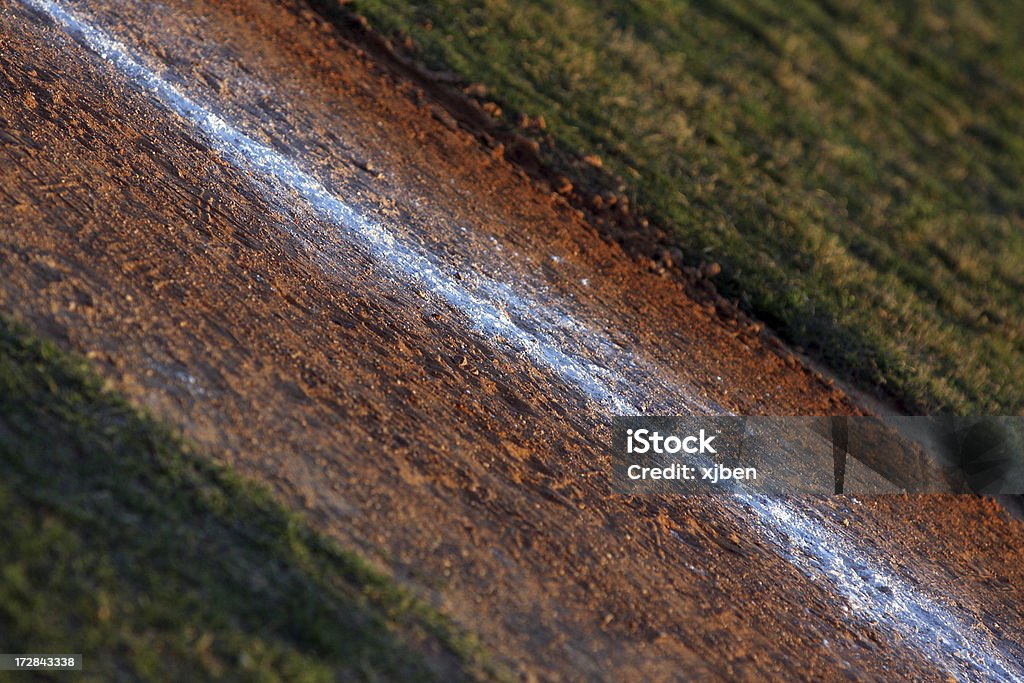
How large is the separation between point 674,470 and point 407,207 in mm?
2648

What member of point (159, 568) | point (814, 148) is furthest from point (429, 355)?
point (814, 148)

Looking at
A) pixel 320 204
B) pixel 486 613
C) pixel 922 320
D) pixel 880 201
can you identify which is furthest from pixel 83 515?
pixel 880 201

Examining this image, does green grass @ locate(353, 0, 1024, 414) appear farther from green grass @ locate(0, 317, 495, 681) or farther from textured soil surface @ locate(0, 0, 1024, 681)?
green grass @ locate(0, 317, 495, 681)

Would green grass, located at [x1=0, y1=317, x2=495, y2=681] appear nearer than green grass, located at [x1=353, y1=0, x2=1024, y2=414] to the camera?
Yes

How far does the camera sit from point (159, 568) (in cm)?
362

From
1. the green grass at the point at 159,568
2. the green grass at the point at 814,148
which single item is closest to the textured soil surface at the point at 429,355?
the green grass at the point at 159,568

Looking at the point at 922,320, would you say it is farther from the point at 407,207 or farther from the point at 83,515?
the point at 83,515

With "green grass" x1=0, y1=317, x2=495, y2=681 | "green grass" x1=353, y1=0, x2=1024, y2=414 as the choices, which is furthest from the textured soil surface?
"green grass" x1=353, y1=0, x2=1024, y2=414

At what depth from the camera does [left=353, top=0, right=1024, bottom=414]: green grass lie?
702 centimetres

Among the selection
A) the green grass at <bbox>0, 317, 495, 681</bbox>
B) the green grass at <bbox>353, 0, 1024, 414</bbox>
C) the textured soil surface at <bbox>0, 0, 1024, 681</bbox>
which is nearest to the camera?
the green grass at <bbox>0, 317, 495, 681</bbox>

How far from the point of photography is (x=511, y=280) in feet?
20.0

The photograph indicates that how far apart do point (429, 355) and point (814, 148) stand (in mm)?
5074

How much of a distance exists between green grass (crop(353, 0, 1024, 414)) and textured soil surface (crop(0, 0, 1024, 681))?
749 millimetres

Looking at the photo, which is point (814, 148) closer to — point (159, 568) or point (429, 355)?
point (429, 355)
